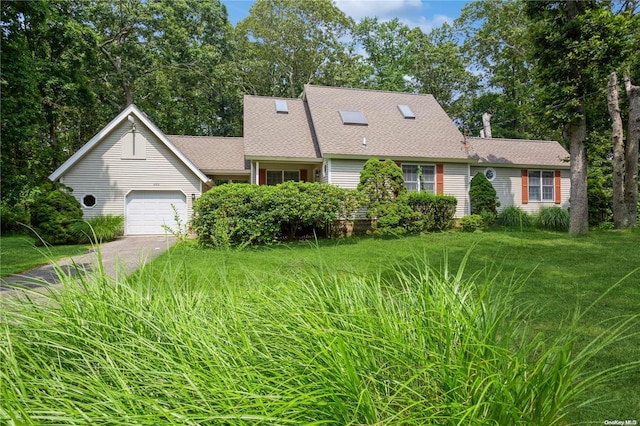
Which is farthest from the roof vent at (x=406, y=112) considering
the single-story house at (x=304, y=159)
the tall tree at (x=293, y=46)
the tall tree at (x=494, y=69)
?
the tall tree at (x=293, y=46)

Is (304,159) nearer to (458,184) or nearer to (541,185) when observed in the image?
(458,184)

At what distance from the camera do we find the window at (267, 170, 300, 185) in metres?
16.9

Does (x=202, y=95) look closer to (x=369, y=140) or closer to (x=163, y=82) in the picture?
(x=163, y=82)

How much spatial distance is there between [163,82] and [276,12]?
11.5 meters

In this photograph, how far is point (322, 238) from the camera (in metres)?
12.9

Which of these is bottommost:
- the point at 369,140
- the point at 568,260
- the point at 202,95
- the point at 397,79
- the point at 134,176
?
the point at 568,260

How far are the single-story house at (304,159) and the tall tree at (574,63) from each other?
2645 mm

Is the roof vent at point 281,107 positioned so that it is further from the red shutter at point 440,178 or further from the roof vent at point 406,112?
the red shutter at point 440,178

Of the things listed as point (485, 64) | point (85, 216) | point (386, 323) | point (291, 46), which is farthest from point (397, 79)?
point (386, 323)

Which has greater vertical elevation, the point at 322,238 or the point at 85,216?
the point at 85,216

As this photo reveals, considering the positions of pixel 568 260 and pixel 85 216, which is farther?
pixel 85 216

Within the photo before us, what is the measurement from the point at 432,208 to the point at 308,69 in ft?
68.8

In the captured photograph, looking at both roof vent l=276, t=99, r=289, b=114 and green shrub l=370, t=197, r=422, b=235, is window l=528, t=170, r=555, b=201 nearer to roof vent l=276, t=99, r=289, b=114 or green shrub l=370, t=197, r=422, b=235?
green shrub l=370, t=197, r=422, b=235

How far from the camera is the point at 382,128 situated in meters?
16.2
